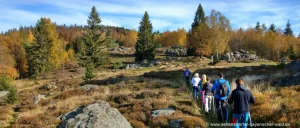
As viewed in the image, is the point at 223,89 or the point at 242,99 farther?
the point at 223,89

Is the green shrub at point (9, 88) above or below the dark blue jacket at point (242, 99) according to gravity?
below

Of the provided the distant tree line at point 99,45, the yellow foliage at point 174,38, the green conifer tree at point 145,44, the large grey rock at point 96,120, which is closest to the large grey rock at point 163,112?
the large grey rock at point 96,120

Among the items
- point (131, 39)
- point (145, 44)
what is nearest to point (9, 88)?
point (145, 44)

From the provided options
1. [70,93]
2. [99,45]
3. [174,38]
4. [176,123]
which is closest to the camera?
[176,123]

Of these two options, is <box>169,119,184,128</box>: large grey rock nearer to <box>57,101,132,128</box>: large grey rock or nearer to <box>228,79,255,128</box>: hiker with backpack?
<box>57,101,132,128</box>: large grey rock

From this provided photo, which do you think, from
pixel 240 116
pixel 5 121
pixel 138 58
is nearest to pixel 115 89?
pixel 5 121

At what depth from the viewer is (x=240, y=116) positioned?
8188mm

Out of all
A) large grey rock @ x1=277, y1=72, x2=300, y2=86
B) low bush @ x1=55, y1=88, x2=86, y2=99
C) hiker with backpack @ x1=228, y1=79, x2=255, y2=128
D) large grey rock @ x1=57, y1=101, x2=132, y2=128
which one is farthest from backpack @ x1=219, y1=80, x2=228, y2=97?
low bush @ x1=55, y1=88, x2=86, y2=99

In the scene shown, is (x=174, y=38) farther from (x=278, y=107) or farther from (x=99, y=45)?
(x=278, y=107)

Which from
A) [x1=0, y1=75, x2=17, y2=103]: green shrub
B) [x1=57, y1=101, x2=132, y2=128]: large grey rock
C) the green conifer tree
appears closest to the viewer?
[x1=57, y1=101, x2=132, y2=128]: large grey rock

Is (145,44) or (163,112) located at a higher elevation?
(145,44)

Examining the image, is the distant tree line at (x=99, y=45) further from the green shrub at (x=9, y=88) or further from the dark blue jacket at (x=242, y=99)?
the dark blue jacket at (x=242, y=99)

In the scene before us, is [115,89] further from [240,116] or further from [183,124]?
[240,116]

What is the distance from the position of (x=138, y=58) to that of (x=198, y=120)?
2275 inches
